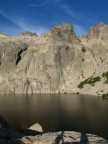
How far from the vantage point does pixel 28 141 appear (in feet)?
122

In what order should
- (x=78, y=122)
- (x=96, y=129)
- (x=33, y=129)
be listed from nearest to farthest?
1. (x=33, y=129)
2. (x=96, y=129)
3. (x=78, y=122)

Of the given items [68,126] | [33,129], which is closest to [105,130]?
[68,126]

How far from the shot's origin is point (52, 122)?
81812mm

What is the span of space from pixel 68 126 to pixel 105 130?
11961mm

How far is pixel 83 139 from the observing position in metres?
38.8

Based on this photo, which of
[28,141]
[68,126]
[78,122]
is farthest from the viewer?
[78,122]

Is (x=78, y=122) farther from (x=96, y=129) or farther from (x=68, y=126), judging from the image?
(x=96, y=129)

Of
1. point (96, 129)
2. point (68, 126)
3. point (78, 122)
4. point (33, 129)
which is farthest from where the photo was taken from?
point (78, 122)

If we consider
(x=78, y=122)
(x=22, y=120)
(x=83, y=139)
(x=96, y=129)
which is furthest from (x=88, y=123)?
(x=83, y=139)

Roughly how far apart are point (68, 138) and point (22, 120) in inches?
1941

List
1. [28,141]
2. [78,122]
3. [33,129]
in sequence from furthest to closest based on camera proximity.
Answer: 1. [78,122]
2. [33,129]
3. [28,141]

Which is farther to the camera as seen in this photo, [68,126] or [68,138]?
[68,126]

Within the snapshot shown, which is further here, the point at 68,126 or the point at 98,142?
the point at 68,126

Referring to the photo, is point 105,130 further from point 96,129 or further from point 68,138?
point 68,138
